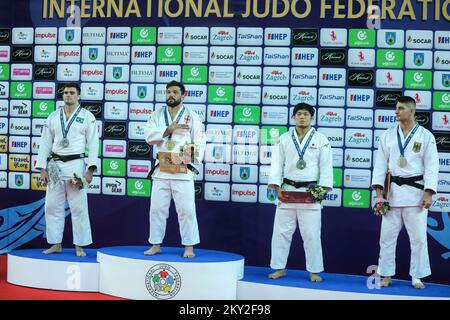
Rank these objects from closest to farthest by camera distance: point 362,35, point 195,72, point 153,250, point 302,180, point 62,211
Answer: point 302,180 < point 153,250 < point 62,211 < point 362,35 < point 195,72

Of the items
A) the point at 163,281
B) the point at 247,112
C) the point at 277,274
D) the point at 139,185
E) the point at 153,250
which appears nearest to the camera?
the point at 163,281

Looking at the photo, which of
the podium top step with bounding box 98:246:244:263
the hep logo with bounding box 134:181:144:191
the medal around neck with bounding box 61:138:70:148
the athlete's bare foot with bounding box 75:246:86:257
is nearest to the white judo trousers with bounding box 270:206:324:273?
the podium top step with bounding box 98:246:244:263

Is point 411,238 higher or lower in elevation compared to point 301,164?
lower

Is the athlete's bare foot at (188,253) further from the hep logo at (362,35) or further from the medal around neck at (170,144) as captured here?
the hep logo at (362,35)

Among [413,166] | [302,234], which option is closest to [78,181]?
[302,234]

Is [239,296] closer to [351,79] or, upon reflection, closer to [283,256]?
[283,256]

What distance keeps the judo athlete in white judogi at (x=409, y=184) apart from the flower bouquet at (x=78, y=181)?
2931 millimetres

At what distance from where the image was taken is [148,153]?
7.57m

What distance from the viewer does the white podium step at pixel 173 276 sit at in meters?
6.02

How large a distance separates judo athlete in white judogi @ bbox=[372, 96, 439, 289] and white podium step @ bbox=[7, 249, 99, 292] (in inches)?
113

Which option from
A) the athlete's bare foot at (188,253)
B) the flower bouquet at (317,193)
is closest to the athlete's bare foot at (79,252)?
the athlete's bare foot at (188,253)

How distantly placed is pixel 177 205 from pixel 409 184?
224 cm

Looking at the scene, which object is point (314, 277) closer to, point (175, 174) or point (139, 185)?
point (175, 174)

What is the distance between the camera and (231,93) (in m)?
7.33
